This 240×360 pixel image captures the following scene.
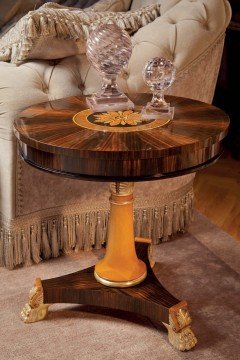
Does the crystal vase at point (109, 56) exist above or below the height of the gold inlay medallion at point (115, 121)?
above

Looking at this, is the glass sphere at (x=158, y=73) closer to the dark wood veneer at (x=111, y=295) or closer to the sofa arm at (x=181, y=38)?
the sofa arm at (x=181, y=38)

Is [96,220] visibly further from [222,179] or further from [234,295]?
[222,179]

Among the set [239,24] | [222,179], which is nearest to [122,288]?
[222,179]

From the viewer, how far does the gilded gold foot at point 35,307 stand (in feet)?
4.17

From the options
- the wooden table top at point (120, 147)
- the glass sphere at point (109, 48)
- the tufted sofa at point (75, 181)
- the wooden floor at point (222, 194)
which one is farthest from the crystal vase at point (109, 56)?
the wooden floor at point (222, 194)

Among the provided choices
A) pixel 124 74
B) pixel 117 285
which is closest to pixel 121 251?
pixel 117 285

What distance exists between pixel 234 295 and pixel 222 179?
0.80m

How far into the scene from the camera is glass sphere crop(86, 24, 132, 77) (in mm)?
1176

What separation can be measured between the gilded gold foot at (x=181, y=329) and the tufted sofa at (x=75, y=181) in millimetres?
435

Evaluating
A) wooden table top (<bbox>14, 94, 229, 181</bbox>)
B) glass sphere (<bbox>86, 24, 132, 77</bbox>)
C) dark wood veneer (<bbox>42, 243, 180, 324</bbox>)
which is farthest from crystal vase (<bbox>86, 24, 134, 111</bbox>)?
dark wood veneer (<bbox>42, 243, 180, 324</bbox>)

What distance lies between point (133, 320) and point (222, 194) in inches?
32.2

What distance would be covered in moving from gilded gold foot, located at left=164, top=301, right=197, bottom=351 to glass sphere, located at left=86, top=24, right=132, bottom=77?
0.53m

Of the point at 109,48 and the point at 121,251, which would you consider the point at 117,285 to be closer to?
the point at 121,251

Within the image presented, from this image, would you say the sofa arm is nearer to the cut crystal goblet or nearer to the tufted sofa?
the tufted sofa
